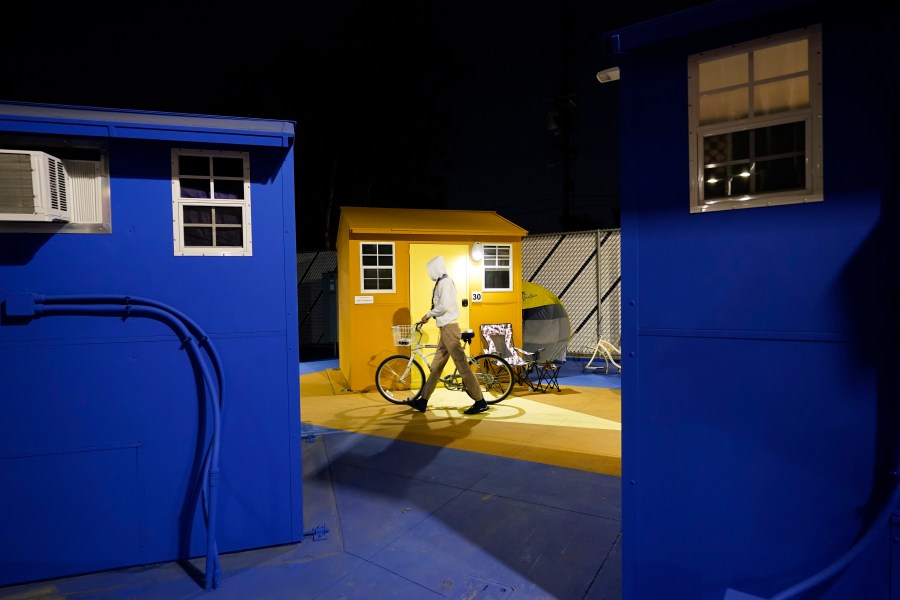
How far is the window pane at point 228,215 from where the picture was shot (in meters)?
3.48

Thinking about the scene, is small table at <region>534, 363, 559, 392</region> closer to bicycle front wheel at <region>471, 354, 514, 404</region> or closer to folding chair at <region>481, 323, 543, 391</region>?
folding chair at <region>481, 323, 543, 391</region>

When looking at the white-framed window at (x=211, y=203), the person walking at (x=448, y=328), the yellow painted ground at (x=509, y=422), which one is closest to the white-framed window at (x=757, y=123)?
the white-framed window at (x=211, y=203)

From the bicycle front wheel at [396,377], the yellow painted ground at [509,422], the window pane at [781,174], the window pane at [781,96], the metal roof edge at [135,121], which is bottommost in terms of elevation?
the yellow painted ground at [509,422]

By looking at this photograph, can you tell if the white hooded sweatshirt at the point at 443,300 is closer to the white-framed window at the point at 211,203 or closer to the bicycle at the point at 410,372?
the bicycle at the point at 410,372

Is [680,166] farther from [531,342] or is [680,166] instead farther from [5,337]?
[531,342]

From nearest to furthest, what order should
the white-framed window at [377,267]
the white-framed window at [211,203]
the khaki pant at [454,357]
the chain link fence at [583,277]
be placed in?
1. the white-framed window at [211,203]
2. the khaki pant at [454,357]
3. the white-framed window at [377,267]
4. the chain link fence at [583,277]

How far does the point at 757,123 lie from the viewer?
89.2 inches

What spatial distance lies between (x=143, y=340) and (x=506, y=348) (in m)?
5.93

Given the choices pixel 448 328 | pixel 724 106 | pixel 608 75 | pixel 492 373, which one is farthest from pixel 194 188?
pixel 492 373

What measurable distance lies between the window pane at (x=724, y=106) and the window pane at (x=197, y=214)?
304 centimetres

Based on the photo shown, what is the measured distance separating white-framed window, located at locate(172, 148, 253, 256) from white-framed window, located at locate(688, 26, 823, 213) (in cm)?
282

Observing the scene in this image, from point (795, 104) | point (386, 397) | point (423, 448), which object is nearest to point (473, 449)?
point (423, 448)

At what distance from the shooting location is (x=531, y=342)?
10.2 metres

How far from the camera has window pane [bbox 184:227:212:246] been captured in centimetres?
344
